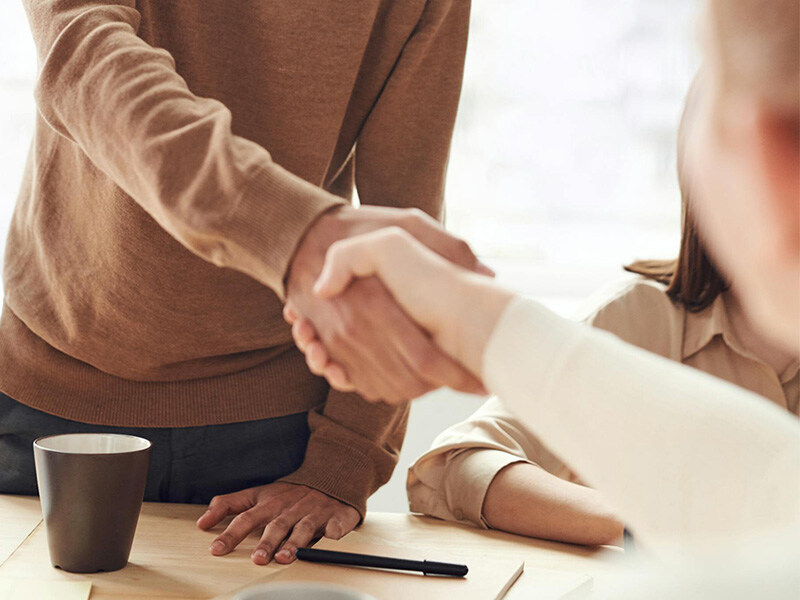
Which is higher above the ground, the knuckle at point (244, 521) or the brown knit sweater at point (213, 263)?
the brown knit sweater at point (213, 263)

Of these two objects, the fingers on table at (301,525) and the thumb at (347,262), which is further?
the fingers on table at (301,525)

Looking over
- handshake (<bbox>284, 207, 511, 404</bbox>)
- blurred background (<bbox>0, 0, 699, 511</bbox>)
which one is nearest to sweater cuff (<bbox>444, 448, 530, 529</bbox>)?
handshake (<bbox>284, 207, 511, 404</bbox>)

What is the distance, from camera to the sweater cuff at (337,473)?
1090 millimetres

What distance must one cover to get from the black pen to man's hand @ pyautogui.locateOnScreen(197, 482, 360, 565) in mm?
29

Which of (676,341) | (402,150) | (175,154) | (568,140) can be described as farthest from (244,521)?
(568,140)

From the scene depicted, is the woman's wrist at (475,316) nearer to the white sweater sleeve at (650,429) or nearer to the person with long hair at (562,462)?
the white sweater sleeve at (650,429)

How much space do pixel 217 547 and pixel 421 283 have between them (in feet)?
1.16

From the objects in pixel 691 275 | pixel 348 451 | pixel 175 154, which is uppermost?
pixel 175 154

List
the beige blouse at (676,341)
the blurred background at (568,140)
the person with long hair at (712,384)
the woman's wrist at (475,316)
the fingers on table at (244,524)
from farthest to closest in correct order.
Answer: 1. the blurred background at (568,140)
2. the beige blouse at (676,341)
3. the fingers on table at (244,524)
4. the woman's wrist at (475,316)
5. the person with long hair at (712,384)

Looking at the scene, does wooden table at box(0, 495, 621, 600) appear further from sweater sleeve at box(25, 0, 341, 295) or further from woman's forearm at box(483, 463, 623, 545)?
sweater sleeve at box(25, 0, 341, 295)

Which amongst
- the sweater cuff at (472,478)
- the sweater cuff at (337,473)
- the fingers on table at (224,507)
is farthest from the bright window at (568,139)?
the fingers on table at (224,507)

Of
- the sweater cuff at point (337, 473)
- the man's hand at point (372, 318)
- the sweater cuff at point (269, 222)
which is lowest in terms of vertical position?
the sweater cuff at point (337, 473)

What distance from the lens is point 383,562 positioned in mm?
879

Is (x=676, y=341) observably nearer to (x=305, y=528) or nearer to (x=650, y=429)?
(x=305, y=528)
